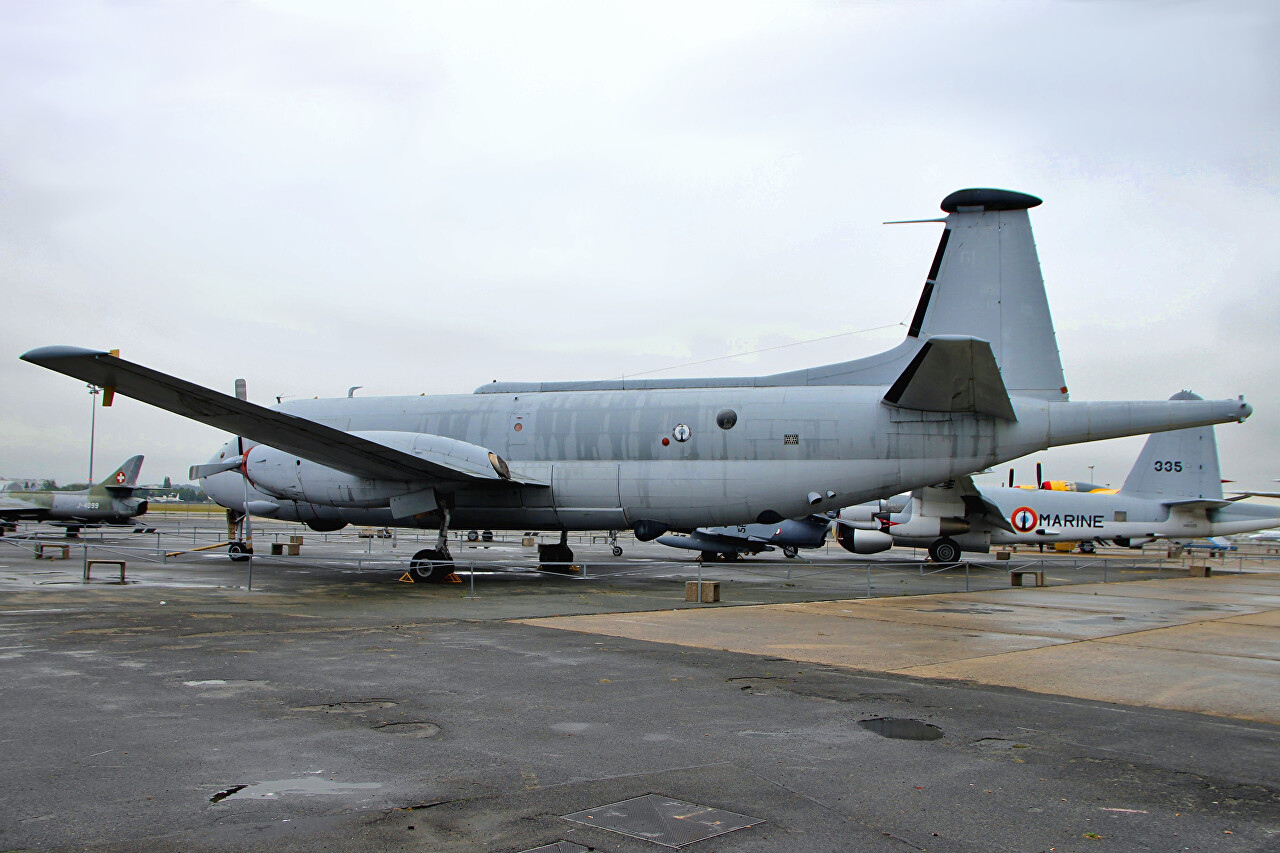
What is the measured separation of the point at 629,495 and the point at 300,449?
23.3ft

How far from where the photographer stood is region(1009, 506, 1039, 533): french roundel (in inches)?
1316

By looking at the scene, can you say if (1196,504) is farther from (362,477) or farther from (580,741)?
(580,741)

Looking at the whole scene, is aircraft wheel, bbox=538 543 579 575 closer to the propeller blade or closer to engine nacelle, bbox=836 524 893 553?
the propeller blade

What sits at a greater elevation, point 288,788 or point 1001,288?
point 1001,288

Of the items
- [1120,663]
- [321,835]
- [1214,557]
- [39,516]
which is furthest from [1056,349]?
[39,516]

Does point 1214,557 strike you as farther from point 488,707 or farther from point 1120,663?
point 488,707

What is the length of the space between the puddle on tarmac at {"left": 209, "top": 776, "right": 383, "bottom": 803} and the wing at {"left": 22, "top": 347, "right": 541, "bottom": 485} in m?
11.2

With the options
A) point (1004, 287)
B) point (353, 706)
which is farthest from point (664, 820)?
point (1004, 287)

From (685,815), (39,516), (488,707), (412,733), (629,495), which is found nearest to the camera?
(685,815)

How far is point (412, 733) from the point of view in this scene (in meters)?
5.89

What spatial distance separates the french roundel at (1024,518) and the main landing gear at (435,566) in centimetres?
2405

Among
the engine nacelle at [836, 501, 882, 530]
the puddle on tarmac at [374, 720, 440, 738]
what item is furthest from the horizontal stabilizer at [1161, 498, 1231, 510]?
the puddle on tarmac at [374, 720, 440, 738]

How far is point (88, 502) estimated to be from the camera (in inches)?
1594

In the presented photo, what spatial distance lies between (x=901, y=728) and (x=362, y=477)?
1486 centimetres
